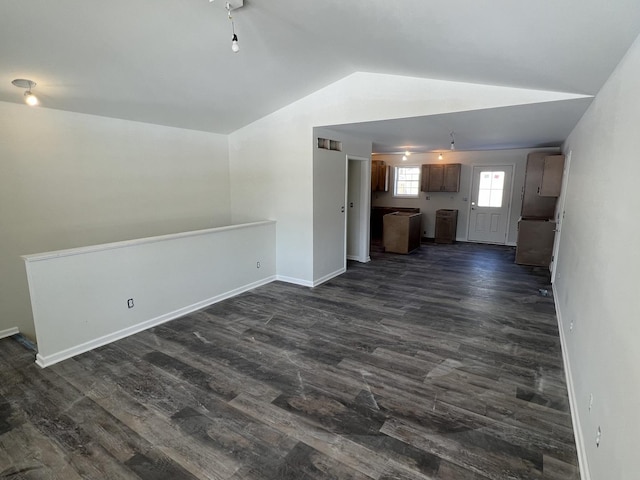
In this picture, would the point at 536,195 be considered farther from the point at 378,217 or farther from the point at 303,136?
the point at 303,136

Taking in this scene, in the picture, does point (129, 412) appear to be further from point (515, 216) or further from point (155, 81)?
point (515, 216)

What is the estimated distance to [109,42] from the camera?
8.70 feet

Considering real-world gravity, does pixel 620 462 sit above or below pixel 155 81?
below

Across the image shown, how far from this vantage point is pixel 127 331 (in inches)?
136

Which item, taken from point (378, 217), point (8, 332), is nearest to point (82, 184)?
point (8, 332)

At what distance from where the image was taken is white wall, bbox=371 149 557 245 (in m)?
7.89

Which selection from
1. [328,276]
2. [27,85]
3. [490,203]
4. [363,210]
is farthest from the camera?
[490,203]

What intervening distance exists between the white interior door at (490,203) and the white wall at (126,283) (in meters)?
6.22

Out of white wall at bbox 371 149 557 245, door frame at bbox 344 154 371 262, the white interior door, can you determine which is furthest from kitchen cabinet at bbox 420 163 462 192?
door frame at bbox 344 154 371 262

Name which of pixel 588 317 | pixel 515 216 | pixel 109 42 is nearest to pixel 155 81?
pixel 109 42

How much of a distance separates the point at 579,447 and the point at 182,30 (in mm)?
3994

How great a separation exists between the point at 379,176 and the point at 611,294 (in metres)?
7.74

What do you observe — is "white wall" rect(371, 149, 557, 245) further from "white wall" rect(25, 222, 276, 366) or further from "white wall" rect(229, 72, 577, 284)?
"white wall" rect(25, 222, 276, 366)

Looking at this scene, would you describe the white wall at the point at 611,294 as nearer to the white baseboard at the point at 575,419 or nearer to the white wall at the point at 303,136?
the white baseboard at the point at 575,419
